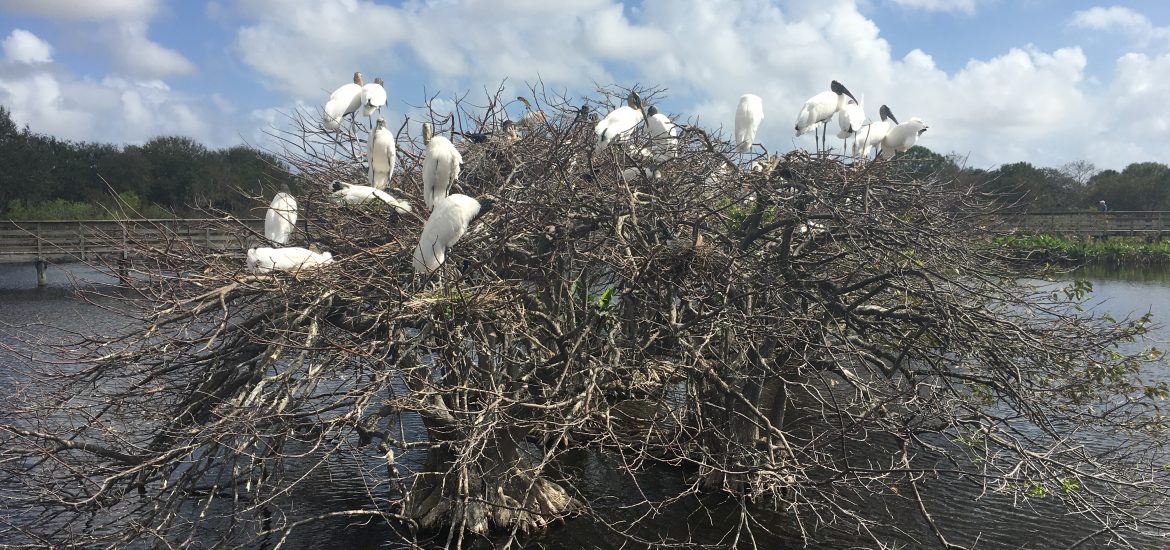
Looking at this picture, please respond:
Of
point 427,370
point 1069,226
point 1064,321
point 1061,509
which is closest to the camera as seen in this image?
point 427,370

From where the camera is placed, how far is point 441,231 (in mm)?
5051

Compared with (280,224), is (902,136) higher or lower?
higher

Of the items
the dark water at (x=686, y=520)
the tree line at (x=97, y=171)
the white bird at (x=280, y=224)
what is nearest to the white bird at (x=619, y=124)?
the white bird at (x=280, y=224)

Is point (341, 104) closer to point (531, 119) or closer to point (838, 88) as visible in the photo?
point (531, 119)

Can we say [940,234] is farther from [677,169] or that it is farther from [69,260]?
[69,260]

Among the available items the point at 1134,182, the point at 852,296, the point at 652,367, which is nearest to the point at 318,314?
the point at 652,367

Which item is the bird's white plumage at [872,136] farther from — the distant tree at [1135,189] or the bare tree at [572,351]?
the distant tree at [1135,189]

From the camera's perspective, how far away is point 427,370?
5992 mm

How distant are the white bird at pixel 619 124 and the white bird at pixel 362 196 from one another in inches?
70.2

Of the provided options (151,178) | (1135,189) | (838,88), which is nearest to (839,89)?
(838,88)

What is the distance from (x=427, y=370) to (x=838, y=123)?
20.8 feet

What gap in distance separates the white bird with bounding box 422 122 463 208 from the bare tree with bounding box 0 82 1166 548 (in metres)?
0.17

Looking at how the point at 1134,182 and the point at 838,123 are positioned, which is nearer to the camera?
the point at 838,123

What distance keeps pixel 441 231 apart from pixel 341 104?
347cm
